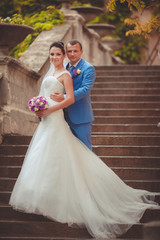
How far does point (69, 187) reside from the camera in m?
4.37

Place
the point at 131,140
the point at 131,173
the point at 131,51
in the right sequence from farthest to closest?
the point at 131,51, the point at 131,140, the point at 131,173

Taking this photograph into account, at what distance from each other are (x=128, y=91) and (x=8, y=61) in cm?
317

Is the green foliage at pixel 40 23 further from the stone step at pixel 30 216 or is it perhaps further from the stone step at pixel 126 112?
the stone step at pixel 30 216

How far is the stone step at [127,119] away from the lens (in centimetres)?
722

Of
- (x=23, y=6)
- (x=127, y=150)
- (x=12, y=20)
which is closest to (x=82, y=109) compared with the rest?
(x=127, y=150)

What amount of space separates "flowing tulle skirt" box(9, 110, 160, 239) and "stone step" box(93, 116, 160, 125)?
8.61 feet

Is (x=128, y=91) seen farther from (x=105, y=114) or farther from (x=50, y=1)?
(x=50, y=1)

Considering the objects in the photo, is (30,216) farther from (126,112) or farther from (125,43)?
(125,43)

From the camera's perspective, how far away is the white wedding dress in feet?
13.9

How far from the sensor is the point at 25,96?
22.6 ft

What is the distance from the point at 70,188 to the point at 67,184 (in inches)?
2.0

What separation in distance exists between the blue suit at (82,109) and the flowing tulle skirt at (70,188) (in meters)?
0.14

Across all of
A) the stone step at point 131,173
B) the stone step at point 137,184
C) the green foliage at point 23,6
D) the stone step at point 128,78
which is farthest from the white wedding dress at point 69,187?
the green foliage at point 23,6

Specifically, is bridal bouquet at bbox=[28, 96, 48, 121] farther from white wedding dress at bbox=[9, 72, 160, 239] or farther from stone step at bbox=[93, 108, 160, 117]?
stone step at bbox=[93, 108, 160, 117]
